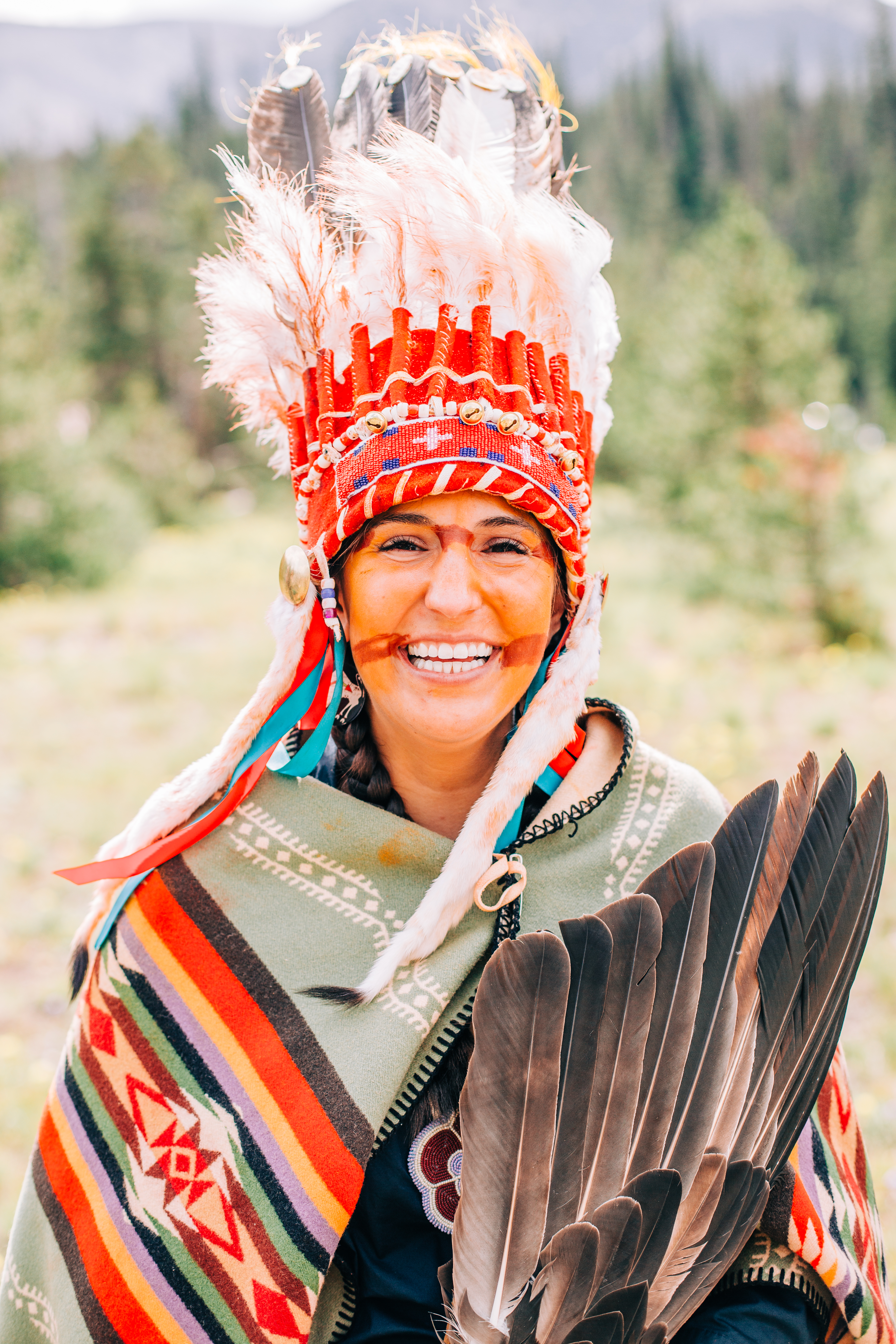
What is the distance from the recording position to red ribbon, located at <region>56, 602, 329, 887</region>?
1.70 meters

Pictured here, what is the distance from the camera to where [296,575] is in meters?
1.67

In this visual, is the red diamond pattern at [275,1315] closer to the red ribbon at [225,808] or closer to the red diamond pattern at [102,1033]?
the red diamond pattern at [102,1033]

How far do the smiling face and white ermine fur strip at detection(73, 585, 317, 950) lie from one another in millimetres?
122

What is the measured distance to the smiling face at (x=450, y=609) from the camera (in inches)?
63.4

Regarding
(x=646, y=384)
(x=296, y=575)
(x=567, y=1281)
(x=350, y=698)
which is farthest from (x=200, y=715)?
(x=646, y=384)

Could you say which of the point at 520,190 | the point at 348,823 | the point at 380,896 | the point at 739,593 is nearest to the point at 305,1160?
the point at 380,896

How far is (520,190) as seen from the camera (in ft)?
5.93

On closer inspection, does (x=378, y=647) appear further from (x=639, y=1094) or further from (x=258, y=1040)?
(x=639, y=1094)

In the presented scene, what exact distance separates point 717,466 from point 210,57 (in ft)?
288

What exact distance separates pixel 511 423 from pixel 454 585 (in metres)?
0.29

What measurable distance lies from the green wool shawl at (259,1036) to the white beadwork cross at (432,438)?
664mm

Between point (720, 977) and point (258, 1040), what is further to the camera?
point (258, 1040)

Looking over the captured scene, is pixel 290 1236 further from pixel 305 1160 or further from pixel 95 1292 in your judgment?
pixel 95 1292

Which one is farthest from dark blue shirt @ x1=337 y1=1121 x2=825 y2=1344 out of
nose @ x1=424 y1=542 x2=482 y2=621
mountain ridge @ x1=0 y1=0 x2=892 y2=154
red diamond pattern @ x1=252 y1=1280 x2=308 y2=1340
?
mountain ridge @ x1=0 y1=0 x2=892 y2=154
